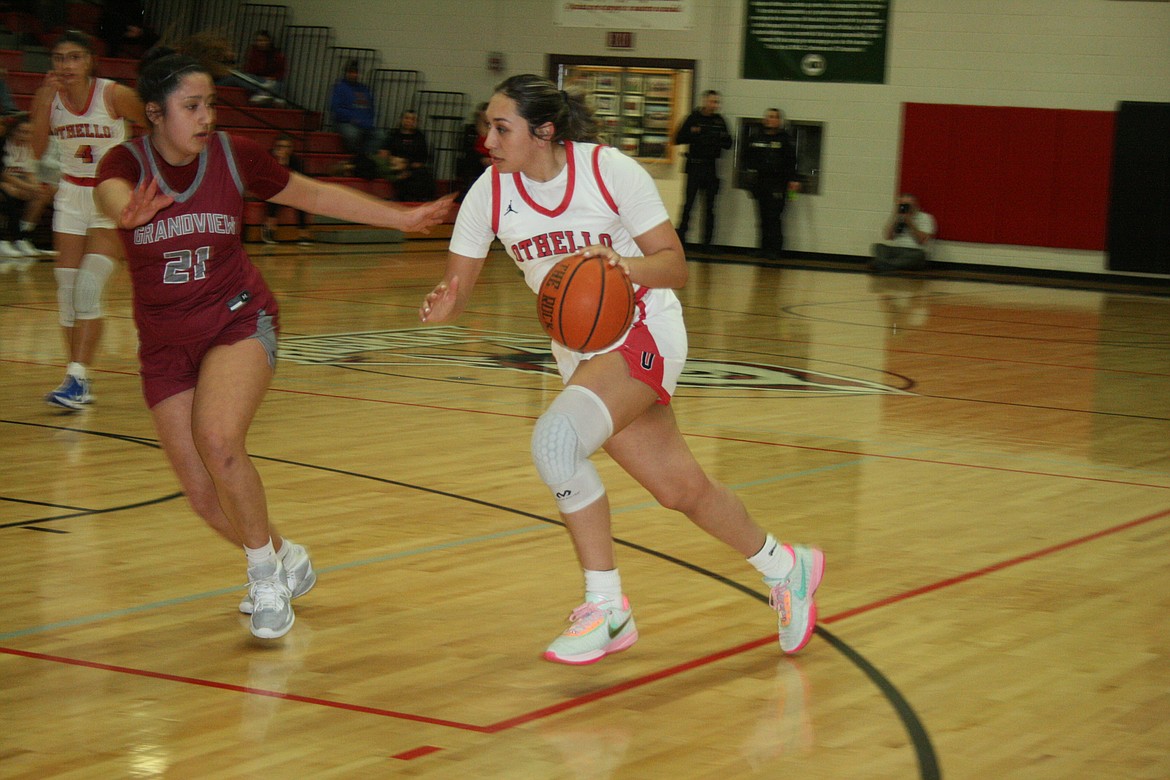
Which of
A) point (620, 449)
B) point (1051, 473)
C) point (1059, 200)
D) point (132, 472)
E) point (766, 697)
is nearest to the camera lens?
point (766, 697)

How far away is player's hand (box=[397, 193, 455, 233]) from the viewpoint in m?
3.91

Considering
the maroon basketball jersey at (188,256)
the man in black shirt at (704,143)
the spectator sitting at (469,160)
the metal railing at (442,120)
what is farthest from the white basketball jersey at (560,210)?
the metal railing at (442,120)

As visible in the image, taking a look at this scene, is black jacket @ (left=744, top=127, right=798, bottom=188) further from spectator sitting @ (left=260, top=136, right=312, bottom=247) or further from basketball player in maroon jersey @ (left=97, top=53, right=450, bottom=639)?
basketball player in maroon jersey @ (left=97, top=53, right=450, bottom=639)

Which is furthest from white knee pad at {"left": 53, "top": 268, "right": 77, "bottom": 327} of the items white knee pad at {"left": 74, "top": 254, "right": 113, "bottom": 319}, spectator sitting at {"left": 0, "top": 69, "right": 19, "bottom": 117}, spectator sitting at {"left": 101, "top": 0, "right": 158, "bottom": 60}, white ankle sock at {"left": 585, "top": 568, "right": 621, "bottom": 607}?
spectator sitting at {"left": 101, "top": 0, "right": 158, "bottom": 60}

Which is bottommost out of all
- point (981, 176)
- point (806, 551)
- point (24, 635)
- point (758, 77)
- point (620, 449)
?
point (24, 635)

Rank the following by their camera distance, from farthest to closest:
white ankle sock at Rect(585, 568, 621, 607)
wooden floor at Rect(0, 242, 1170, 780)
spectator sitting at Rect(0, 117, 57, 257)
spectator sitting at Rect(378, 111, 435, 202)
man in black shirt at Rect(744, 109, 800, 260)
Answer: spectator sitting at Rect(378, 111, 435, 202) < man in black shirt at Rect(744, 109, 800, 260) < spectator sitting at Rect(0, 117, 57, 257) < white ankle sock at Rect(585, 568, 621, 607) < wooden floor at Rect(0, 242, 1170, 780)

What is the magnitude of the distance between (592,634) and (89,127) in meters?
4.45

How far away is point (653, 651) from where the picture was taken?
3.74 meters

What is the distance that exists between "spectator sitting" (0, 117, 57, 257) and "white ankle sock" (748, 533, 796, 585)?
35.6 feet

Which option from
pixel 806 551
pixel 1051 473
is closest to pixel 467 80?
pixel 1051 473

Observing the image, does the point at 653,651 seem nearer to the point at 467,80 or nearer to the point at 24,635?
the point at 24,635

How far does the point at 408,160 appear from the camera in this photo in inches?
746

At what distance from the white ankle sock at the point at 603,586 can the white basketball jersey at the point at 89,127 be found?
4252 mm

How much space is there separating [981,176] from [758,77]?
3.24 metres
